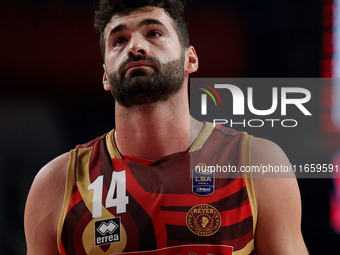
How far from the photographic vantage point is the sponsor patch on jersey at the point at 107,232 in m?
2.43

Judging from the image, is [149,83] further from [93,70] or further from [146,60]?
[93,70]

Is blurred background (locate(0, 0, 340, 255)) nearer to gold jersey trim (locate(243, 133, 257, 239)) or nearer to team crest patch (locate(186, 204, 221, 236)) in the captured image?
gold jersey trim (locate(243, 133, 257, 239))

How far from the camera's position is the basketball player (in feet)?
7.88

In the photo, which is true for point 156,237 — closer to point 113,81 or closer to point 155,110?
point 155,110

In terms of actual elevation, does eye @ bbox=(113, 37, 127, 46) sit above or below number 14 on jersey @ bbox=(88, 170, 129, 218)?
above

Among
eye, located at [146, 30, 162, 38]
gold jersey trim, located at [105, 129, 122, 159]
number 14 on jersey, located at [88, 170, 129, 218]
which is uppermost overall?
eye, located at [146, 30, 162, 38]

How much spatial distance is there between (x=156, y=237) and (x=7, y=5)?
6.07 ft

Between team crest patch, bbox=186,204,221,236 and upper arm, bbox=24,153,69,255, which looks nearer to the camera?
team crest patch, bbox=186,204,221,236

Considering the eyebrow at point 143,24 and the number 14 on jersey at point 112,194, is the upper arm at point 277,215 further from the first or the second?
the eyebrow at point 143,24

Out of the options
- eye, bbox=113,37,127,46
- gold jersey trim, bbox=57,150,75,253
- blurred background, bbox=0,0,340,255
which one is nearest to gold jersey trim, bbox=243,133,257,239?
blurred background, bbox=0,0,340,255

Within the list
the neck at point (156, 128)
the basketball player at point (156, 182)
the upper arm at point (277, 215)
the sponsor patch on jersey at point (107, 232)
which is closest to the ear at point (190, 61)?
the basketball player at point (156, 182)

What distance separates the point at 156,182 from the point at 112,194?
9.7 inches

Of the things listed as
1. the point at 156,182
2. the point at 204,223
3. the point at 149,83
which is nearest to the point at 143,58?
the point at 149,83

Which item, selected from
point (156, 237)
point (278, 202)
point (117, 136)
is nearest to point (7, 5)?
point (117, 136)
